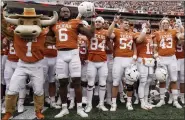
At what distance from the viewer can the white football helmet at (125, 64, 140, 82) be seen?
5.42m

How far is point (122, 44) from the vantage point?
18.5ft

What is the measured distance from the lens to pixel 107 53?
19.9 feet

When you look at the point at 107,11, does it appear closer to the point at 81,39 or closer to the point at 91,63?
the point at 81,39

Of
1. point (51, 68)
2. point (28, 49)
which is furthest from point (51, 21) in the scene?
point (51, 68)

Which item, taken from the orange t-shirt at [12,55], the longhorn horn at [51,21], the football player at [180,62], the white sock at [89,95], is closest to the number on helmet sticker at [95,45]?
the white sock at [89,95]

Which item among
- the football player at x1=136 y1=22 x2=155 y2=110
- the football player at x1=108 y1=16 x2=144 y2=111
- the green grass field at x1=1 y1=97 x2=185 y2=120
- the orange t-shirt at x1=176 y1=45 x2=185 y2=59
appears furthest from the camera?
the orange t-shirt at x1=176 y1=45 x2=185 y2=59

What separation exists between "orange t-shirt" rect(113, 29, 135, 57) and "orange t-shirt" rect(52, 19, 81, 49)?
0.96m

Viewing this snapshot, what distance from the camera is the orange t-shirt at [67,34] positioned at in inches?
195

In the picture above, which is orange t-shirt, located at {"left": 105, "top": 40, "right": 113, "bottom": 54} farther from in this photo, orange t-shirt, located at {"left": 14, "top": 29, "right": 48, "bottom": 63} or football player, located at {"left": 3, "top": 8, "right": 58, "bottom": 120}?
orange t-shirt, located at {"left": 14, "top": 29, "right": 48, "bottom": 63}

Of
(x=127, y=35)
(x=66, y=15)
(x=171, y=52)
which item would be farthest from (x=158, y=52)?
(x=66, y=15)

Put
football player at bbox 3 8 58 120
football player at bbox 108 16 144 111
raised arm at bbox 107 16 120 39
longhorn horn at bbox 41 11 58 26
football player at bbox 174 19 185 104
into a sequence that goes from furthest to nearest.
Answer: football player at bbox 174 19 185 104 → football player at bbox 108 16 144 111 → raised arm at bbox 107 16 120 39 → longhorn horn at bbox 41 11 58 26 → football player at bbox 3 8 58 120

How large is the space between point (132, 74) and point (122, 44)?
23.9 inches

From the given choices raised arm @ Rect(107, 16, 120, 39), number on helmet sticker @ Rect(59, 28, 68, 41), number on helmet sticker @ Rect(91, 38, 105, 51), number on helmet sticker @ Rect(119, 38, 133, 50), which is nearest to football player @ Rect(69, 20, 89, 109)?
number on helmet sticker @ Rect(91, 38, 105, 51)

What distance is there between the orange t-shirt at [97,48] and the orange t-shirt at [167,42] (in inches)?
44.6
